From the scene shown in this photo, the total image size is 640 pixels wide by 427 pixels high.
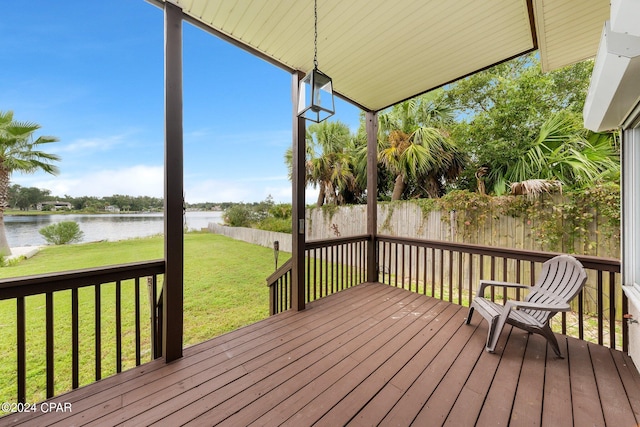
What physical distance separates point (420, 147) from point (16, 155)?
230 inches

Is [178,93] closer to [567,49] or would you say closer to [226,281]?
[567,49]

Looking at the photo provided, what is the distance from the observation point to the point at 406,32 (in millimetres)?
2297

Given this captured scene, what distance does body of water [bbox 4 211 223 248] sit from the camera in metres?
1.88

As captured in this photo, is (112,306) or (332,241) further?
(112,306)

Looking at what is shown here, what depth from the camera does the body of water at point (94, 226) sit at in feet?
6.15

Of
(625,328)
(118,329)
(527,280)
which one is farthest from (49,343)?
(527,280)

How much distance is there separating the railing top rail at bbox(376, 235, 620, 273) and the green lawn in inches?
109

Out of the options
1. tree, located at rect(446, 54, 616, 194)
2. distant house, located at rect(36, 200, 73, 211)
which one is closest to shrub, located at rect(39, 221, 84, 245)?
distant house, located at rect(36, 200, 73, 211)

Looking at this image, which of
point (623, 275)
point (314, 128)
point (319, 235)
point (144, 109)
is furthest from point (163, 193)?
point (314, 128)

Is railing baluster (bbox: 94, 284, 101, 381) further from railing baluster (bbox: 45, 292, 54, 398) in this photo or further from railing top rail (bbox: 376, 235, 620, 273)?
railing top rail (bbox: 376, 235, 620, 273)

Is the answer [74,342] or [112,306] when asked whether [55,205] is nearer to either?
[74,342]

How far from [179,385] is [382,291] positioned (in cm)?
269

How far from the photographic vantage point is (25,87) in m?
2.09

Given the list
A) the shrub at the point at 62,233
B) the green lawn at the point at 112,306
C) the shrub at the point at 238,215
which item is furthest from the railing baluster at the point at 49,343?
the shrub at the point at 238,215
